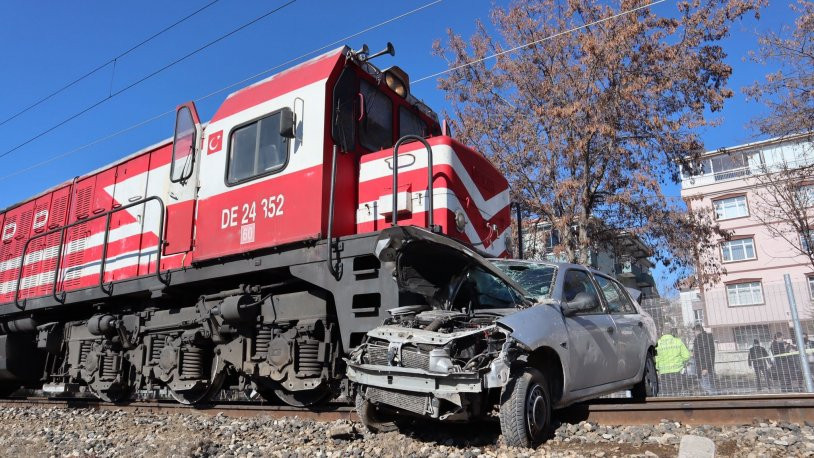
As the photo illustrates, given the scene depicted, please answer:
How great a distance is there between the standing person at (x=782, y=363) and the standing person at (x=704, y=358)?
108cm

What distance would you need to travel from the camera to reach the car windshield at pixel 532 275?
5039mm

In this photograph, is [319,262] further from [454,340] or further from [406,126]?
[406,126]

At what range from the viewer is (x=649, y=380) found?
6438mm

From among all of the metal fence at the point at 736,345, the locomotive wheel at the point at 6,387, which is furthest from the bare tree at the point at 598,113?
the locomotive wheel at the point at 6,387

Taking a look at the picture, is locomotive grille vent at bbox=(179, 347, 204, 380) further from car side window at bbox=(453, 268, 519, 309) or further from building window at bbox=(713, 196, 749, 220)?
building window at bbox=(713, 196, 749, 220)

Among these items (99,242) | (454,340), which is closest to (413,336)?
(454,340)

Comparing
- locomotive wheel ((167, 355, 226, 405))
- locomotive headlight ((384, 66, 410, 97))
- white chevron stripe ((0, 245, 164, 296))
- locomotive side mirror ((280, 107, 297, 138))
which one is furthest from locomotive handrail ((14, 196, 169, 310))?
locomotive headlight ((384, 66, 410, 97))

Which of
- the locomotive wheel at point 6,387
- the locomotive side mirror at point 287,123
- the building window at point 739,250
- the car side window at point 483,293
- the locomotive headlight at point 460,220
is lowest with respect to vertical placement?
the locomotive wheel at point 6,387

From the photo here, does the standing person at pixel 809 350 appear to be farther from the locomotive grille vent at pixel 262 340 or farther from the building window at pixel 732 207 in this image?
the building window at pixel 732 207

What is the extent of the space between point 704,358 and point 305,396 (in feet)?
28.3

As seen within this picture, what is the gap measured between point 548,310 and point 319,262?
90.4 inches

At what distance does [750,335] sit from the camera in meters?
10.8

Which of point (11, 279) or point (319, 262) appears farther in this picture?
point (11, 279)

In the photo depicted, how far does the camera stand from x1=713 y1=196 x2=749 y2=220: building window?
3277 centimetres
